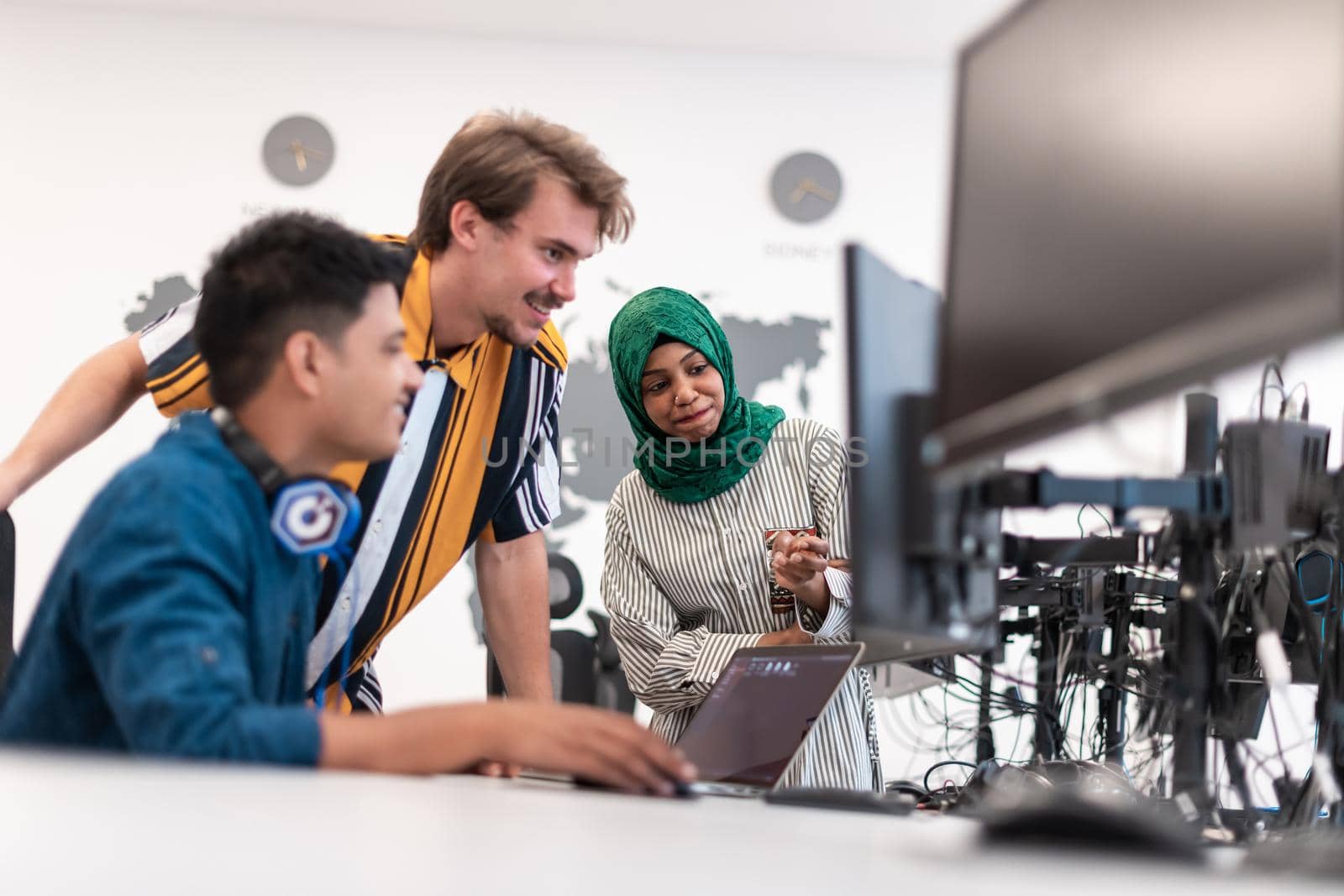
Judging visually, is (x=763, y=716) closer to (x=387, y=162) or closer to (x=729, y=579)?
(x=729, y=579)

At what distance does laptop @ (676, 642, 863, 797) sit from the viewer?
1446 mm

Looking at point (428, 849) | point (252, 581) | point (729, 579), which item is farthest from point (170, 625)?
point (729, 579)

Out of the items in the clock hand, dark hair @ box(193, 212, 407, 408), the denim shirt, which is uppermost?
the clock hand

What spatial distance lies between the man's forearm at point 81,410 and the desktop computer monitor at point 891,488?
3.57 feet

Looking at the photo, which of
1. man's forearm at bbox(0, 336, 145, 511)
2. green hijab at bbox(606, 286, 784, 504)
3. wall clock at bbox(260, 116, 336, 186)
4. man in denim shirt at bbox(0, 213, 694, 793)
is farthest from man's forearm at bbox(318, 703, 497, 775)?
wall clock at bbox(260, 116, 336, 186)

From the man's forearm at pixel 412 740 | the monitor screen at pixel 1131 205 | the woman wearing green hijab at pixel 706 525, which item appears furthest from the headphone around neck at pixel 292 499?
the woman wearing green hijab at pixel 706 525

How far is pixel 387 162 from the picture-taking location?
15.9 feet

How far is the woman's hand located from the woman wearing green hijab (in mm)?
41

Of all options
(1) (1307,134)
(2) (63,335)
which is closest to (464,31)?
(2) (63,335)

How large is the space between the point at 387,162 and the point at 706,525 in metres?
3.16

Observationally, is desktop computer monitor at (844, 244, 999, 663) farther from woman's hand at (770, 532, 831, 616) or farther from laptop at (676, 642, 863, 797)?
woman's hand at (770, 532, 831, 616)

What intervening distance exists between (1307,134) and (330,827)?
79 centimetres

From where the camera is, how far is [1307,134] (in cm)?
82

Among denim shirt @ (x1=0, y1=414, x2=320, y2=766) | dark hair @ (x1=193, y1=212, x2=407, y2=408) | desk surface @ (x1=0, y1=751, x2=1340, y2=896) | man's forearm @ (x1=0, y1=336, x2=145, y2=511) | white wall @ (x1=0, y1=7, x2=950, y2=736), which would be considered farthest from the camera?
white wall @ (x1=0, y1=7, x2=950, y2=736)
